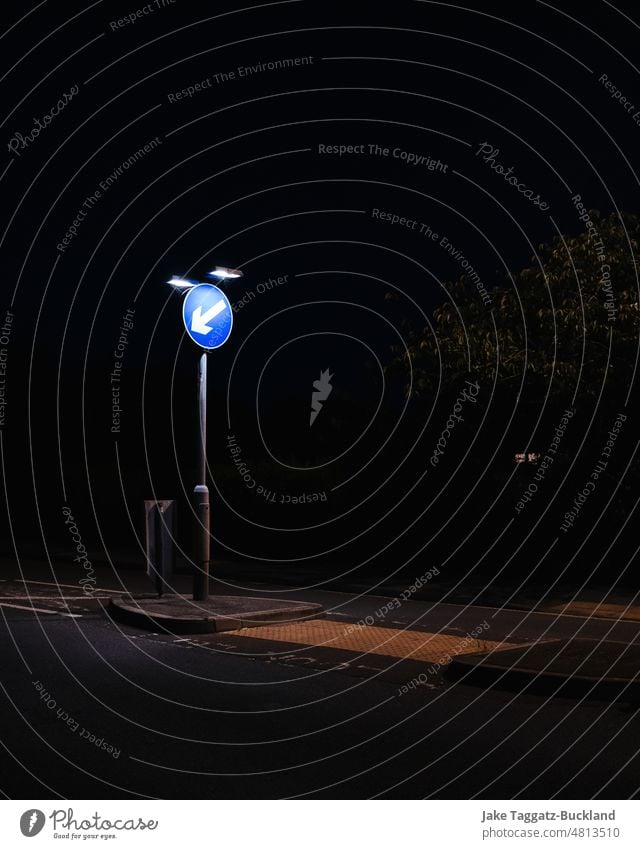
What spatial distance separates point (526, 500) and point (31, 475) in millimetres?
23528

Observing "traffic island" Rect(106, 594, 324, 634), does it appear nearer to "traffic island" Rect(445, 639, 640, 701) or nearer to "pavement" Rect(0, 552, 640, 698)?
"pavement" Rect(0, 552, 640, 698)

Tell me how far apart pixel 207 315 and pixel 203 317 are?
0.08 meters

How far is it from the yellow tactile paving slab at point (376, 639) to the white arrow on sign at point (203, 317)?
384 centimetres

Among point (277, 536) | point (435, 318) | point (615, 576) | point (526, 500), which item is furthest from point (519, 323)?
point (277, 536)

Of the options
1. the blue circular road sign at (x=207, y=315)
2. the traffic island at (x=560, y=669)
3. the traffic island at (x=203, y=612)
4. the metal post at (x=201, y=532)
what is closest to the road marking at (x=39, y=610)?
the traffic island at (x=203, y=612)

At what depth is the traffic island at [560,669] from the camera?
7.75 meters

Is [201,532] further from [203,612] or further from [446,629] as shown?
[446,629]

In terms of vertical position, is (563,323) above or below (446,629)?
above

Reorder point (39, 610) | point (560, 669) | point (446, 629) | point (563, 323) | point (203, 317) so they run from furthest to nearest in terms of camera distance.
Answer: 1. point (563, 323)
2. point (39, 610)
3. point (203, 317)
4. point (446, 629)
5. point (560, 669)

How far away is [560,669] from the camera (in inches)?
324

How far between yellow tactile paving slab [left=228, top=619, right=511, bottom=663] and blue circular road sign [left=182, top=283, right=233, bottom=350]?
3.77 meters

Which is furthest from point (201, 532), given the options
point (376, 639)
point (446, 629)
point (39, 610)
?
point (446, 629)

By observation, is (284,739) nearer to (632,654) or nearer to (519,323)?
(632,654)

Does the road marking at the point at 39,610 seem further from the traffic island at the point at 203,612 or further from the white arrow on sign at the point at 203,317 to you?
the white arrow on sign at the point at 203,317
